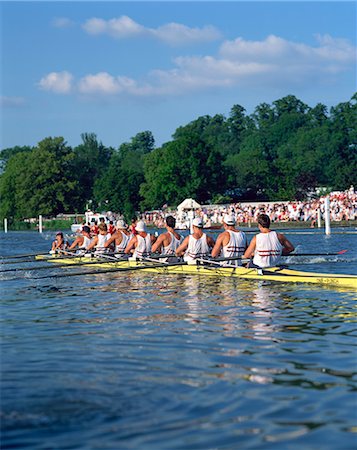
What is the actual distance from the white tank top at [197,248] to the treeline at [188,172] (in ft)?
231

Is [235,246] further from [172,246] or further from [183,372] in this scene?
[183,372]

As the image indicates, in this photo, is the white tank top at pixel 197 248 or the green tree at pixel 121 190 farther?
the green tree at pixel 121 190

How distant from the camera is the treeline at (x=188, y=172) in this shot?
9369 cm

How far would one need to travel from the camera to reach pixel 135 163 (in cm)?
14738

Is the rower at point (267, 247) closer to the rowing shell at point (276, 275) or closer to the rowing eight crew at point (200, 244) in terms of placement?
the rowing eight crew at point (200, 244)

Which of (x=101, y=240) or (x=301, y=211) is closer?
(x=101, y=240)

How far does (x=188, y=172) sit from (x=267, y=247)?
77624mm

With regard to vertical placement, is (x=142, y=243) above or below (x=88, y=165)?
below

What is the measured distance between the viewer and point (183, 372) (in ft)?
28.0

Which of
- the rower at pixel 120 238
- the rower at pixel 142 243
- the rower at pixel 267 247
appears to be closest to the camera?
the rower at pixel 267 247

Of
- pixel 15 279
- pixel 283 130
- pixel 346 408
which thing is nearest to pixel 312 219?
pixel 15 279

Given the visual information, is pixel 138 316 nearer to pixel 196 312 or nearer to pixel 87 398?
pixel 196 312

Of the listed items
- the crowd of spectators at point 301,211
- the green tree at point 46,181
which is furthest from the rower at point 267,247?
the green tree at point 46,181

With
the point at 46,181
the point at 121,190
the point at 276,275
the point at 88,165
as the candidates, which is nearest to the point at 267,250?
the point at 276,275
